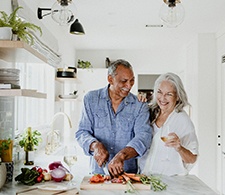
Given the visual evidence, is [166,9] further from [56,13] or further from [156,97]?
[56,13]

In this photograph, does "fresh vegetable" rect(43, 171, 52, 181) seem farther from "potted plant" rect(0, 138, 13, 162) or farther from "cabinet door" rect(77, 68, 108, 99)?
"cabinet door" rect(77, 68, 108, 99)

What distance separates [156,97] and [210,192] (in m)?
0.71

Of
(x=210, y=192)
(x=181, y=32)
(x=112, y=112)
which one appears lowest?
(x=210, y=192)

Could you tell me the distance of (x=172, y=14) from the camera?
231 cm

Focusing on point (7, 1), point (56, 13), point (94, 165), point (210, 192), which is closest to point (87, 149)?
point (94, 165)

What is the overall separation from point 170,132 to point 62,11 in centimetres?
110

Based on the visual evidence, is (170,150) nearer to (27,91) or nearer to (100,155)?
(100,155)

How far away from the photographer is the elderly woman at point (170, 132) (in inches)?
85.4

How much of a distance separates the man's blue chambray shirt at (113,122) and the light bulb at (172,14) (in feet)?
1.83

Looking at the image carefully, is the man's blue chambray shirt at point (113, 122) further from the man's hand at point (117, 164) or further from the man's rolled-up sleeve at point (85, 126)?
the man's hand at point (117, 164)

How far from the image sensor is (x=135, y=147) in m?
2.03

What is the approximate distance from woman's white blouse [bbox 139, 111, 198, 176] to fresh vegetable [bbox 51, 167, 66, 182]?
524mm

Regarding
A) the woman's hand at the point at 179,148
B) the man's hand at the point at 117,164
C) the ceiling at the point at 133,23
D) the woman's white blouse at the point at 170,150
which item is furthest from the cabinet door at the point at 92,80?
the man's hand at the point at 117,164

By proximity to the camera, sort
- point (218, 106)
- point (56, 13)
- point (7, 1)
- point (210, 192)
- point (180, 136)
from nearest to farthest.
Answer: point (210, 192), point (180, 136), point (56, 13), point (7, 1), point (218, 106)
